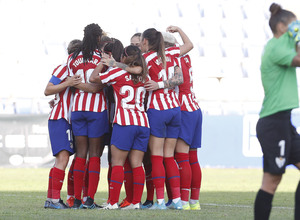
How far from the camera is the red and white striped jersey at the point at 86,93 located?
7.04m

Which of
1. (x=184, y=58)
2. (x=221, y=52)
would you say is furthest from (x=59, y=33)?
(x=184, y=58)

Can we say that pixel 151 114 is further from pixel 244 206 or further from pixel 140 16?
pixel 140 16

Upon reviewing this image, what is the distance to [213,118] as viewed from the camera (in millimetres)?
17156

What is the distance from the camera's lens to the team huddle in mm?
6773

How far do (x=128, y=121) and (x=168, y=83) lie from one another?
0.59 m

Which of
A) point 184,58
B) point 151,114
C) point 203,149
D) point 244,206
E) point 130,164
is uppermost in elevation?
point 184,58

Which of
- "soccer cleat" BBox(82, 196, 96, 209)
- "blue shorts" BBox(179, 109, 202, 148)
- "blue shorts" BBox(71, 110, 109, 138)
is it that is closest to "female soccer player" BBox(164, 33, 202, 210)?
"blue shorts" BBox(179, 109, 202, 148)

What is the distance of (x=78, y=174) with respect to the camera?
281 inches

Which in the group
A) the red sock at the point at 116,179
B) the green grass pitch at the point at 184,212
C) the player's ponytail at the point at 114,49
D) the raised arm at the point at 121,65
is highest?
the player's ponytail at the point at 114,49

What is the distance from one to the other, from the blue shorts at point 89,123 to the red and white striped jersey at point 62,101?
116mm

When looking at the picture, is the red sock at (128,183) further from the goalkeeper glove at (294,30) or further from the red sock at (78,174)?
the goalkeeper glove at (294,30)

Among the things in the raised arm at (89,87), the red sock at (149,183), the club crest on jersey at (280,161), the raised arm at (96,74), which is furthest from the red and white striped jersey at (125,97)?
the club crest on jersey at (280,161)

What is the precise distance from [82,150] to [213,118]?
10.3m

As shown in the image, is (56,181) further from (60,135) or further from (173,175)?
(173,175)
